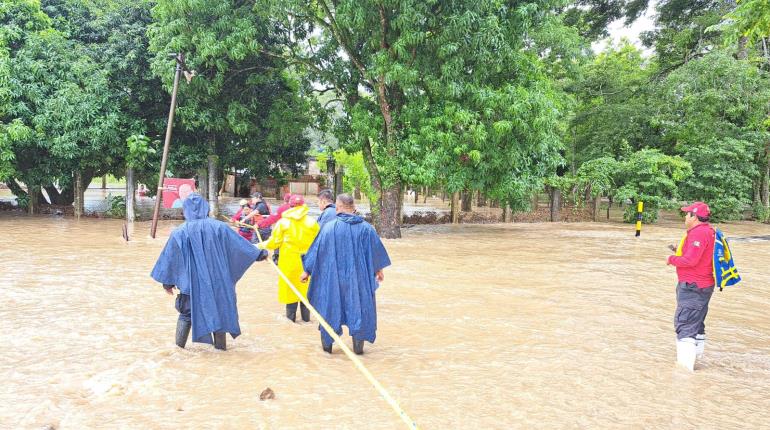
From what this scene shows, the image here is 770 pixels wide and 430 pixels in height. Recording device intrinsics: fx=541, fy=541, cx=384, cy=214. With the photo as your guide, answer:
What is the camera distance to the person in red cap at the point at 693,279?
17.1 ft

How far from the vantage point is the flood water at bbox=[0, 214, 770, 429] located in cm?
430

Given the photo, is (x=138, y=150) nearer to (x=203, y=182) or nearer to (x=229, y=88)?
(x=203, y=182)

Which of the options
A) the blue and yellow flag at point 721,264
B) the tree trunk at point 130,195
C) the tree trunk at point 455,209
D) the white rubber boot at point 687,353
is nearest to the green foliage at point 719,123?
the tree trunk at point 455,209

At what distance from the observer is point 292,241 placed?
6824 millimetres

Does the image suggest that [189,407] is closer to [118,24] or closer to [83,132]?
[83,132]

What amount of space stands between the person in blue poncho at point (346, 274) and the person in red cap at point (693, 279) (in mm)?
2951

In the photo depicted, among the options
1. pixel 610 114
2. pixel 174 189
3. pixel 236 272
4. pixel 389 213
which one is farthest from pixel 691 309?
Result: pixel 610 114

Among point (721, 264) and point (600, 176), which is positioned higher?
point (600, 176)

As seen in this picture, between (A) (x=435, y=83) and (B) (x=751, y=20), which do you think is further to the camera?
(A) (x=435, y=83)

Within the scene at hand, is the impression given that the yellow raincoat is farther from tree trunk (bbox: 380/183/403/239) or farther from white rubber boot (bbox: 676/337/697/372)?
tree trunk (bbox: 380/183/403/239)

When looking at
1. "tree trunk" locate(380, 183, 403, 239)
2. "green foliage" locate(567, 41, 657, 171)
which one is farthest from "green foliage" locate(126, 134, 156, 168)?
"green foliage" locate(567, 41, 657, 171)

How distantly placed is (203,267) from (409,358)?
2311 millimetres

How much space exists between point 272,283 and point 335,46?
9.96 m

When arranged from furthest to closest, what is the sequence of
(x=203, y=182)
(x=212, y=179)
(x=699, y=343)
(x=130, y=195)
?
(x=203, y=182)
(x=212, y=179)
(x=130, y=195)
(x=699, y=343)
